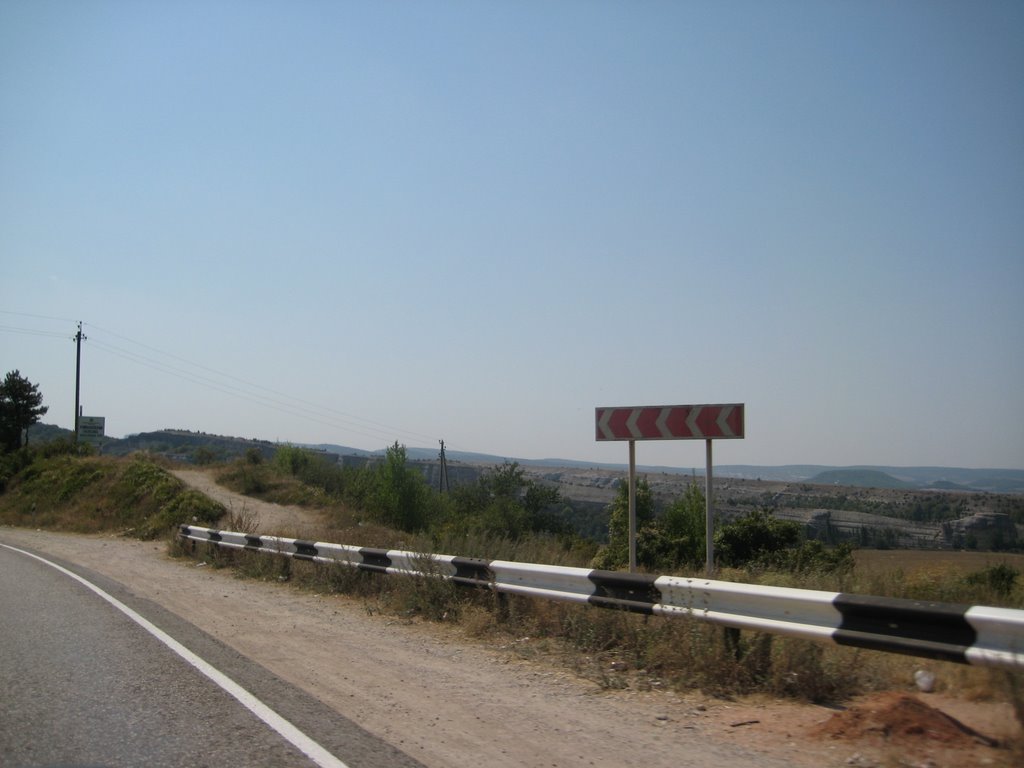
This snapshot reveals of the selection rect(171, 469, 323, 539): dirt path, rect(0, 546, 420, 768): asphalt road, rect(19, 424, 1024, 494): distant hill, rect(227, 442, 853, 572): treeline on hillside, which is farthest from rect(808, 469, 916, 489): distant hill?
rect(0, 546, 420, 768): asphalt road

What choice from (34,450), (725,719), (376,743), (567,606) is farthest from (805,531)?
(34,450)

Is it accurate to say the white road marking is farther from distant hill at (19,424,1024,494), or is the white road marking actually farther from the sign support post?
distant hill at (19,424,1024,494)

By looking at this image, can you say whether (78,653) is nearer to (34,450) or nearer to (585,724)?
(585,724)

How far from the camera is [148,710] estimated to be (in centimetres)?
593

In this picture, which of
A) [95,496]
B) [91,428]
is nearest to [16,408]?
[91,428]

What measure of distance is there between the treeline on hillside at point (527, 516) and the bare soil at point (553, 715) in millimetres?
3232

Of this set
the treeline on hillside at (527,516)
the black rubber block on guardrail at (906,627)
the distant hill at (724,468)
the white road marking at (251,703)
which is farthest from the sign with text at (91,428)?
the black rubber block on guardrail at (906,627)

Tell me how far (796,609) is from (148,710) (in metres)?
5.07

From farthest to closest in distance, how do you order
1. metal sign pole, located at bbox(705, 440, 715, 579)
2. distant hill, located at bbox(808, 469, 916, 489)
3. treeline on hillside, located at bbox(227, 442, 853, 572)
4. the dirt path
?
distant hill, located at bbox(808, 469, 916, 489), the dirt path, treeline on hillside, located at bbox(227, 442, 853, 572), metal sign pole, located at bbox(705, 440, 715, 579)

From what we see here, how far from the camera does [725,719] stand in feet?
18.6

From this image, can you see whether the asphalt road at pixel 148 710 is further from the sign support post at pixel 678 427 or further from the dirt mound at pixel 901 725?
the sign support post at pixel 678 427

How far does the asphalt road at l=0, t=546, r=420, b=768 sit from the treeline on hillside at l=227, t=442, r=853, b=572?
462 cm

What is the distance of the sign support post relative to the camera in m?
9.22

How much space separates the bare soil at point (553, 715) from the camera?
189 inches
